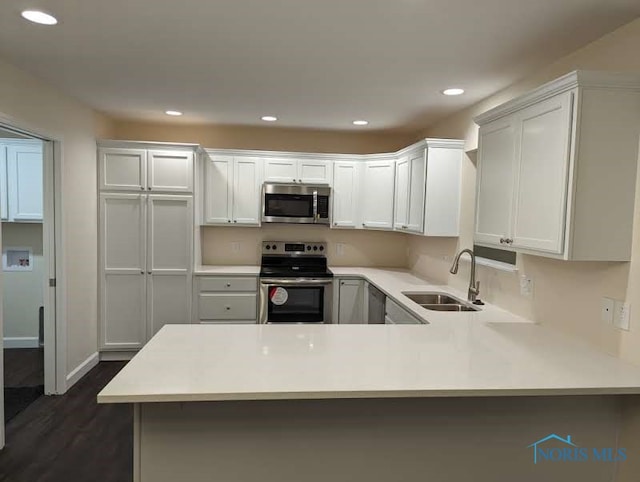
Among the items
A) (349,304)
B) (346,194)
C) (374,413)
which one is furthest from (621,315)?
(346,194)

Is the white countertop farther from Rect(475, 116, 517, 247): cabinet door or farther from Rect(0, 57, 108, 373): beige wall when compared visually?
Rect(0, 57, 108, 373): beige wall

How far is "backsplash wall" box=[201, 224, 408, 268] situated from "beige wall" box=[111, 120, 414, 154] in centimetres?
95

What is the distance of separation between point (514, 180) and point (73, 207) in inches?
137

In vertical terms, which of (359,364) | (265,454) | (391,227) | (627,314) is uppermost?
(391,227)

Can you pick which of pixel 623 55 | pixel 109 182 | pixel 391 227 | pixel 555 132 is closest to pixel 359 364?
pixel 555 132

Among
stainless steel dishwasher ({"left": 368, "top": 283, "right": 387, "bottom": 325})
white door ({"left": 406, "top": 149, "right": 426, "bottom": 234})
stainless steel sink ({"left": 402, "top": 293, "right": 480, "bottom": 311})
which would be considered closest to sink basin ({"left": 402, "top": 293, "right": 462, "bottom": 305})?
stainless steel sink ({"left": 402, "top": 293, "right": 480, "bottom": 311})

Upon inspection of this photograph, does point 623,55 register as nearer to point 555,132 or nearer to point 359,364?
point 555,132

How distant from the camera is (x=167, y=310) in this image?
13.5 feet

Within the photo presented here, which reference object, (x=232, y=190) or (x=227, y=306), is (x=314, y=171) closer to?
(x=232, y=190)

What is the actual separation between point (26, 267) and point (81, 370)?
5.18ft

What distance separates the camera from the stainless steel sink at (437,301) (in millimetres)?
3166

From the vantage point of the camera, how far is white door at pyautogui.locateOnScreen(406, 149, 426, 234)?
11.8ft

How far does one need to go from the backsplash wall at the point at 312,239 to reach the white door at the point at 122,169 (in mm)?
945

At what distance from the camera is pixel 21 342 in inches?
177
